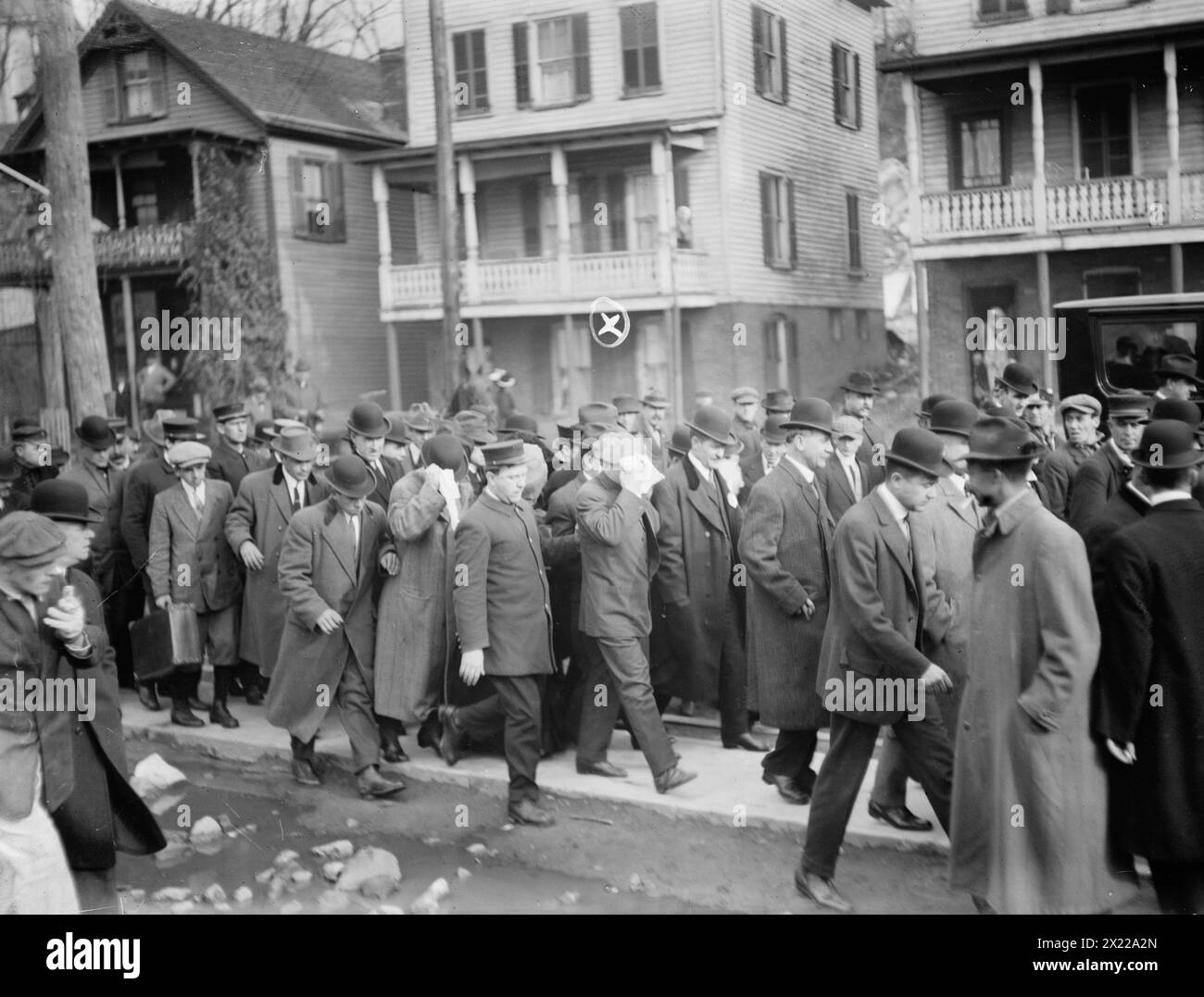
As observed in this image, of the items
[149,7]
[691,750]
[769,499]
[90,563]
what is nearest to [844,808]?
[769,499]

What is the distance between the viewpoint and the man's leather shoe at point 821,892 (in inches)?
201

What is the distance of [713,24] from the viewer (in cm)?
1329

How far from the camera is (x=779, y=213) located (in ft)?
48.9

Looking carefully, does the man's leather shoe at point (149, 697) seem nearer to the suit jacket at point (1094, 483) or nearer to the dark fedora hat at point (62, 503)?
the dark fedora hat at point (62, 503)

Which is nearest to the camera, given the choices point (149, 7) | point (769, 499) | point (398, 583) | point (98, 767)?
point (98, 767)

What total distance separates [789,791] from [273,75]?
686 inches

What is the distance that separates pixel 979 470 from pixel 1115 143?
6.26m

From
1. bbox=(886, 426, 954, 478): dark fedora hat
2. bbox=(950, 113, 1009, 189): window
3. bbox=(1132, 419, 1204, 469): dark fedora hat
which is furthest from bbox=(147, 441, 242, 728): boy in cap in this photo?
bbox=(950, 113, 1009, 189): window

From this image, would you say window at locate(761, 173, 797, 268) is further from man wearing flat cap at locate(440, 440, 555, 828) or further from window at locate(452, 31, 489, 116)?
man wearing flat cap at locate(440, 440, 555, 828)

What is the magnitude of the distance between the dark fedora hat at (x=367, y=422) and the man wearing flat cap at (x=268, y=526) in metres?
0.35

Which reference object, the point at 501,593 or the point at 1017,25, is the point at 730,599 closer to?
the point at 501,593

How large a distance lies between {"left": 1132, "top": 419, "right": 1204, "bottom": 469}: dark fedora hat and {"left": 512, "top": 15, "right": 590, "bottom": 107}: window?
10.2 m
